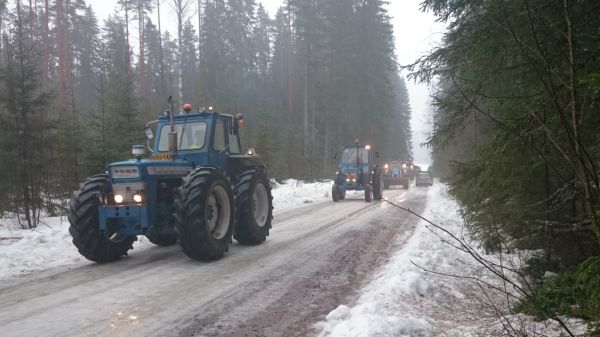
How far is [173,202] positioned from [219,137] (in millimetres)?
1905

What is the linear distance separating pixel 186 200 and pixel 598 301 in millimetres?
5463

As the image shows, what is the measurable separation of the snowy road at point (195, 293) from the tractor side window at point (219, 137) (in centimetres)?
198

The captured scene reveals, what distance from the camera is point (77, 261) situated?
7480 millimetres

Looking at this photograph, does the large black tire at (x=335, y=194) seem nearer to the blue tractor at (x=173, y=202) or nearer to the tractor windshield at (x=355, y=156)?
the tractor windshield at (x=355, y=156)

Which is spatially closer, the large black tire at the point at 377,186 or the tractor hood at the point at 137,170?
the tractor hood at the point at 137,170

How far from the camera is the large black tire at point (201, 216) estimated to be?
6.95 meters

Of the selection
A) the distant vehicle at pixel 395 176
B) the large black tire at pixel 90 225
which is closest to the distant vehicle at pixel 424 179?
the distant vehicle at pixel 395 176

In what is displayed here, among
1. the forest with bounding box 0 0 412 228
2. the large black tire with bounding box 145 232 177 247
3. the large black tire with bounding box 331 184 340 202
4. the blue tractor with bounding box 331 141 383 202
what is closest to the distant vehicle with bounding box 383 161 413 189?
the forest with bounding box 0 0 412 228

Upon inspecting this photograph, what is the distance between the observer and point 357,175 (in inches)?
794

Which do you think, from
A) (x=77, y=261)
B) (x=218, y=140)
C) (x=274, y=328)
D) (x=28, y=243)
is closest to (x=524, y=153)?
(x=274, y=328)

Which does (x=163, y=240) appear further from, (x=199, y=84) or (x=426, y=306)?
(x=199, y=84)

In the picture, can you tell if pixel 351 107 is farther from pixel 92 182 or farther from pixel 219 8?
pixel 92 182

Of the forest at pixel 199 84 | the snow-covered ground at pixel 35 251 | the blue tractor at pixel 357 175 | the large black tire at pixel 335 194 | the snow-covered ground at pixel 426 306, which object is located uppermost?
the forest at pixel 199 84

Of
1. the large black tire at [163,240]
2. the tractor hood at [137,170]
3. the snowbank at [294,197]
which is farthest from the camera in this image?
the snowbank at [294,197]
